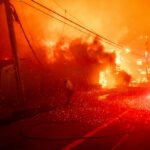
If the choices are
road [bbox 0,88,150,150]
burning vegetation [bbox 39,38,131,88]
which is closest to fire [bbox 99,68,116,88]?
burning vegetation [bbox 39,38,131,88]

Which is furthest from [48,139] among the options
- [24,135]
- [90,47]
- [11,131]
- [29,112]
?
[90,47]

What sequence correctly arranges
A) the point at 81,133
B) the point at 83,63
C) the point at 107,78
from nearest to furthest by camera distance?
1. the point at 81,133
2. the point at 83,63
3. the point at 107,78

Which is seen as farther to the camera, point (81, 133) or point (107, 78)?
point (107, 78)

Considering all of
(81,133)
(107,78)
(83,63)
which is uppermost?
(83,63)

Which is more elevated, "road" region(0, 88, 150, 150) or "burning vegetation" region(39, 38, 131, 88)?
"burning vegetation" region(39, 38, 131, 88)

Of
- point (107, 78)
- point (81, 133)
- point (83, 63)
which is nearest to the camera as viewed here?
point (81, 133)

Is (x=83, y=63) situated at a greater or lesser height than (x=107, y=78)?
greater

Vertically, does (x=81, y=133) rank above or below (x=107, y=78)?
below

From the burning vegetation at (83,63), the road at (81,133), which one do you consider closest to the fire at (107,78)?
the burning vegetation at (83,63)

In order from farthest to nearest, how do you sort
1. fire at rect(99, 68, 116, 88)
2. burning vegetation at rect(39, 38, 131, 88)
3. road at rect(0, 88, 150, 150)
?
fire at rect(99, 68, 116, 88)
burning vegetation at rect(39, 38, 131, 88)
road at rect(0, 88, 150, 150)

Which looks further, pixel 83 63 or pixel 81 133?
pixel 83 63

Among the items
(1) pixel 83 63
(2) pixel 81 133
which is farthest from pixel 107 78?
(2) pixel 81 133

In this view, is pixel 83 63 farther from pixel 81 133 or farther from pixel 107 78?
pixel 81 133

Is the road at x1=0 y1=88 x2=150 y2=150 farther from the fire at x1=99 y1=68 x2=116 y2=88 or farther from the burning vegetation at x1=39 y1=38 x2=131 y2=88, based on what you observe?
the fire at x1=99 y1=68 x2=116 y2=88
